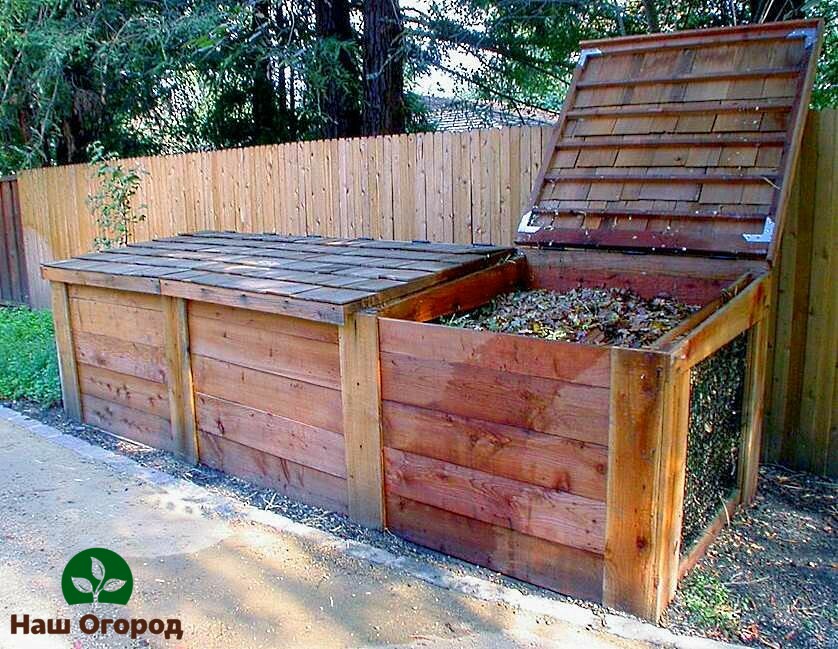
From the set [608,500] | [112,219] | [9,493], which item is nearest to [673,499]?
[608,500]

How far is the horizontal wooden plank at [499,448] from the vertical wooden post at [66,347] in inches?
113

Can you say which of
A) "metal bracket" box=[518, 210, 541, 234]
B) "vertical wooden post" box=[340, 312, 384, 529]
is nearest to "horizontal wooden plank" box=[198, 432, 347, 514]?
"vertical wooden post" box=[340, 312, 384, 529]

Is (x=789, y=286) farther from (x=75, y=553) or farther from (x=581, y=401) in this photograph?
(x=75, y=553)

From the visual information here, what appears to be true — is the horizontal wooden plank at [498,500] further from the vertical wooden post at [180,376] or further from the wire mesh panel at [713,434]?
the vertical wooden post at [180,376]

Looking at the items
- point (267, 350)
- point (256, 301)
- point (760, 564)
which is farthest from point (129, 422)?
point (760, 564)

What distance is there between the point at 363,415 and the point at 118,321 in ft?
7.04

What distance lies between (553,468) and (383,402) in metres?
0.85

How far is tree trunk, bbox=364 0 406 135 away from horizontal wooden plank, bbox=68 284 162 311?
175 inches

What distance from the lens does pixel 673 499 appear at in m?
2.70

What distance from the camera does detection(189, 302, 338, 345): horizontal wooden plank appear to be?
11.7 ft

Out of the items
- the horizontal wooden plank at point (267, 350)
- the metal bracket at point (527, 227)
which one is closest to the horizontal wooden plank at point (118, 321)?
the horizontal wooden plank at point (267, 350)

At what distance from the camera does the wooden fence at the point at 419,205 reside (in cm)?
395

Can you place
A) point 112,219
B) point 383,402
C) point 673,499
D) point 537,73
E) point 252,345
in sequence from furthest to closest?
point 537,73 → point 112,219 → point 252,345 → point 383,402 → point 673,499

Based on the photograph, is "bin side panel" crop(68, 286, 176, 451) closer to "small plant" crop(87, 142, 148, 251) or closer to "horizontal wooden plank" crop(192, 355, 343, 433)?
"horizontal wooden plank" crop(192, 355, 343, 433)
